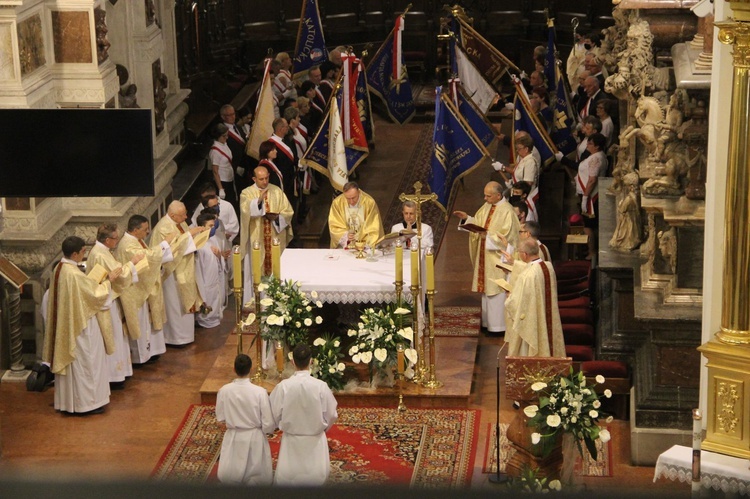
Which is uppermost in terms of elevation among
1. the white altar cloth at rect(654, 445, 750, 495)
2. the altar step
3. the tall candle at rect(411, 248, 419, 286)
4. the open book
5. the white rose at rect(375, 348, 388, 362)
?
the tall candle at rect(411, 248, 419, 286)

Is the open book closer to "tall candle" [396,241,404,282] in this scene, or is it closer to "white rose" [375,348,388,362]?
"tall candle" [396,241,404,282]

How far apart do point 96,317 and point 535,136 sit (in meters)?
6.29

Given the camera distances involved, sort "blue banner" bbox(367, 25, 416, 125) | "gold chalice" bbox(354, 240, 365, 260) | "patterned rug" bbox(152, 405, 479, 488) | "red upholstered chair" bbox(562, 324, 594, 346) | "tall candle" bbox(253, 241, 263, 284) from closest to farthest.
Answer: "patterned rug" bbox(152, 405, 479, 488) < "tall candle" bbox(253, 241, 263, 284) < "red upholstered chair" bbox(562, 324, 594, 346) < "gold chalice" bbox(354, 240, 365, 260) < "blue banner" bbox(367, 25, 416, 125)

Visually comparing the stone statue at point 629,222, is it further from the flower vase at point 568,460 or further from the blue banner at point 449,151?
the flower vase at point 568,460

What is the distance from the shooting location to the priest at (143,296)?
1077 centimetres

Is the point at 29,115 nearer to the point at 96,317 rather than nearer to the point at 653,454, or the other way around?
the point at 96,317

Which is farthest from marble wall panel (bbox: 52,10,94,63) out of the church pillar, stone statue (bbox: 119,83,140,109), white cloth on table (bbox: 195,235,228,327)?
the church pillar

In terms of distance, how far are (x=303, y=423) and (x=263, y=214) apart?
4.56 metres

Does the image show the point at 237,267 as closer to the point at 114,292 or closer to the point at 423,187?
the point at 114,292

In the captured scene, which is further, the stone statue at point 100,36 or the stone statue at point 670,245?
the stone statue at point 100,36

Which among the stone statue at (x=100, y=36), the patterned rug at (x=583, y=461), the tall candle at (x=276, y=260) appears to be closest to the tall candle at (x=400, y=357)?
the patterned rug at (x=583, y=461)

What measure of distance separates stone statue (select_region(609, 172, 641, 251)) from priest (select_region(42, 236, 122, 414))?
4.47 meters

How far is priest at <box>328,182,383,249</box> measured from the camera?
11.3m

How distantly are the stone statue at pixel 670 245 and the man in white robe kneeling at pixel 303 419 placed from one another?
287 cm
